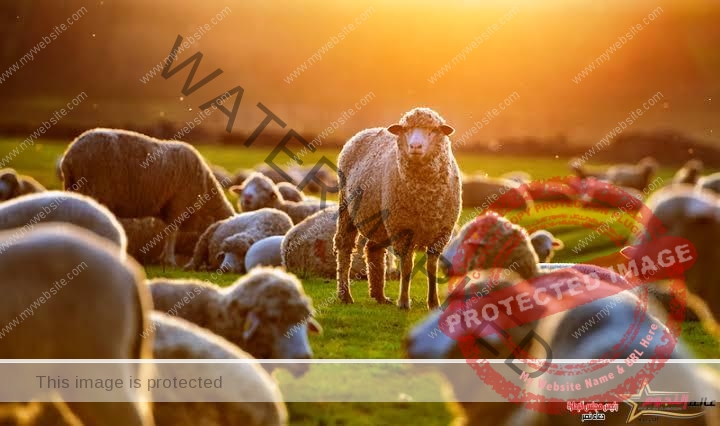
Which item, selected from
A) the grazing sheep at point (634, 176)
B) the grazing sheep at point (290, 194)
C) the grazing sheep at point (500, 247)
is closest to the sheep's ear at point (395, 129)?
the grazing sheep at point (500, 247)

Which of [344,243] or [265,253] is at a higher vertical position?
[344,243]

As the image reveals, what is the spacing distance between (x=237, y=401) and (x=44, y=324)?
3.48 feet

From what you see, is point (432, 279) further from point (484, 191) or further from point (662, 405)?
point (484, 191)

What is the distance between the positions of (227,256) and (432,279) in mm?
3802

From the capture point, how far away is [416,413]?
484 centimetres

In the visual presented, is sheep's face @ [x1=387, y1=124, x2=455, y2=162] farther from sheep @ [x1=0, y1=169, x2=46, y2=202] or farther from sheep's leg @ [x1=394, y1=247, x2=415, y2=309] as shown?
sheep @ [x1=0, y1=169, x2=46, y2=202]

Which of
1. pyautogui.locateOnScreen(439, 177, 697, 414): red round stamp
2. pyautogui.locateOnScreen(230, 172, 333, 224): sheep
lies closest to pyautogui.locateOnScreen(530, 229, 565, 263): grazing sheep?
pyautogui.locateOnScreen(230, 172, 333, 224): sheep

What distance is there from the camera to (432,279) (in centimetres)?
809

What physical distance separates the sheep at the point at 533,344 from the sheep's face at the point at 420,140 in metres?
4.08

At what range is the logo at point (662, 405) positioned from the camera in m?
3.38

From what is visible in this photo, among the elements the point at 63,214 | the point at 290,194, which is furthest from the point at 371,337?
the point at 290,194

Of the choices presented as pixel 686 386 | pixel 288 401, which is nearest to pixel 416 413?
pixel 288 401

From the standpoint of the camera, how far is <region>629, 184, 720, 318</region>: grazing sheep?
5480 millimetres

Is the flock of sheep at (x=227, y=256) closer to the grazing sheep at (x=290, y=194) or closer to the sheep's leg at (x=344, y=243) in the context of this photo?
the sheep's leg at (x=344, y=243)
